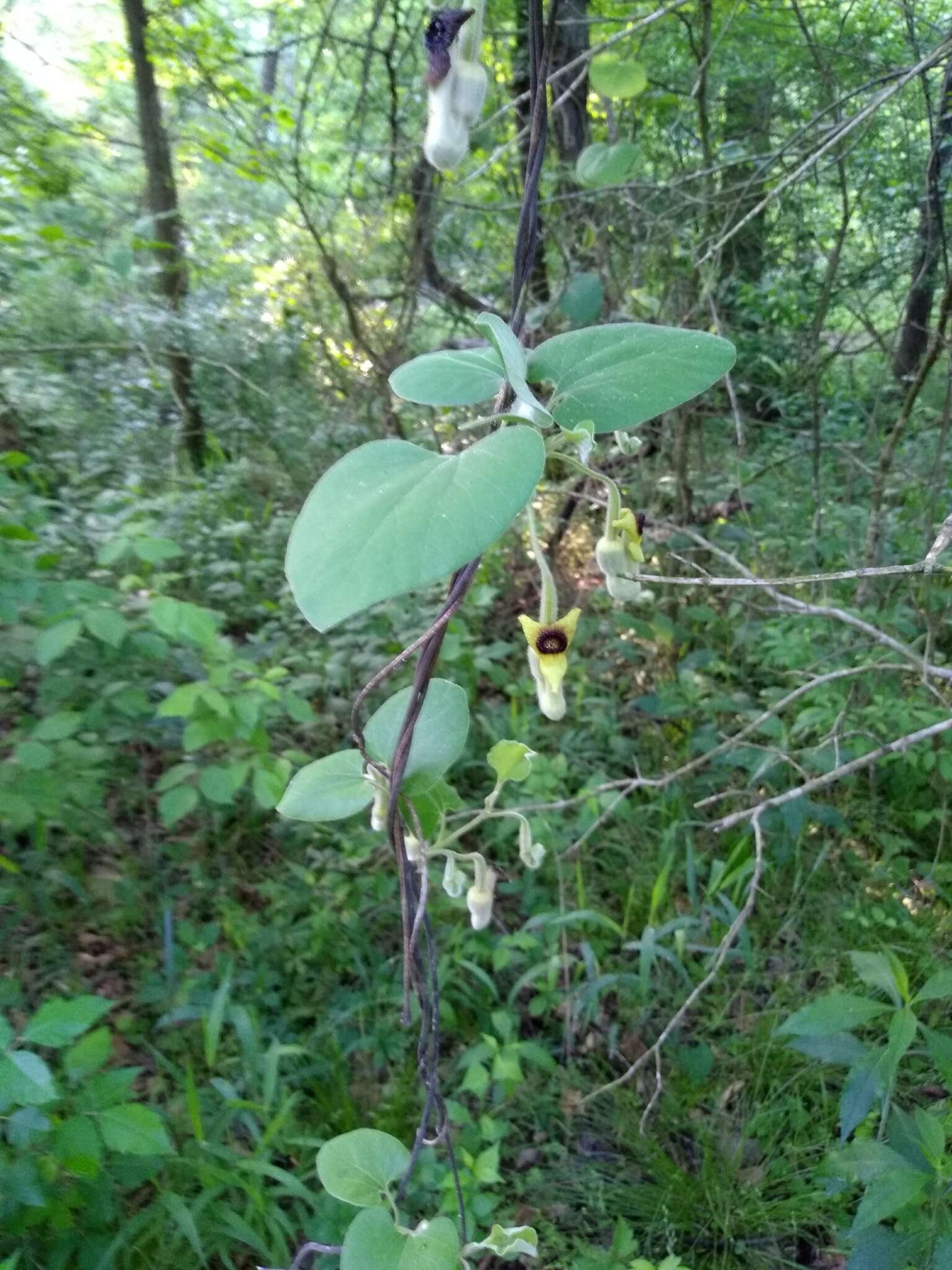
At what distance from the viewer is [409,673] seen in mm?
2160

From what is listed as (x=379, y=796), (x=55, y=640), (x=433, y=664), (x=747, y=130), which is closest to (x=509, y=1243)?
(x=379, y=796)

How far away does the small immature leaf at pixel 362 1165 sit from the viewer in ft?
2.46

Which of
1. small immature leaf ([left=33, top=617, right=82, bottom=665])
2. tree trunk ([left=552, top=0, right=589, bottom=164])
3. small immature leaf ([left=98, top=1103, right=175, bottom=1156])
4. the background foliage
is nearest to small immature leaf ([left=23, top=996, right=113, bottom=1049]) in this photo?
the background foliage

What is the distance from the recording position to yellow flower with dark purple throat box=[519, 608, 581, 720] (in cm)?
A: 58

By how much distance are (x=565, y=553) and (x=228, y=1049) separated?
6.68 feet

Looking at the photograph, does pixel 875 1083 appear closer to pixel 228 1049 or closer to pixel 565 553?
pixel 228 1049

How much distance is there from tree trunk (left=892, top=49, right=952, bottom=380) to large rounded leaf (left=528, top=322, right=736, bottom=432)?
1.42m

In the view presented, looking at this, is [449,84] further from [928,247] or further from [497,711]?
[928,247]

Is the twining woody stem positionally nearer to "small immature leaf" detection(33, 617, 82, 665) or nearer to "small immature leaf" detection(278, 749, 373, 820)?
"small immature leaf" detection(278, 749, 373, 820)

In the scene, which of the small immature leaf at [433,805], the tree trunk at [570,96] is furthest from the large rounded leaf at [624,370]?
the tree trunk at [570,96]

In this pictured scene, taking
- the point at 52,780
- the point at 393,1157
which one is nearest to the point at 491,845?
the point at 52,780

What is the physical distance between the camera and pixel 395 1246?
0.68 m

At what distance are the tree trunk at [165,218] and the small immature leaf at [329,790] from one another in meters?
2.61

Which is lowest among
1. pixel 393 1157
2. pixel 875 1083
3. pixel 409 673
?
pixel 875 1083
